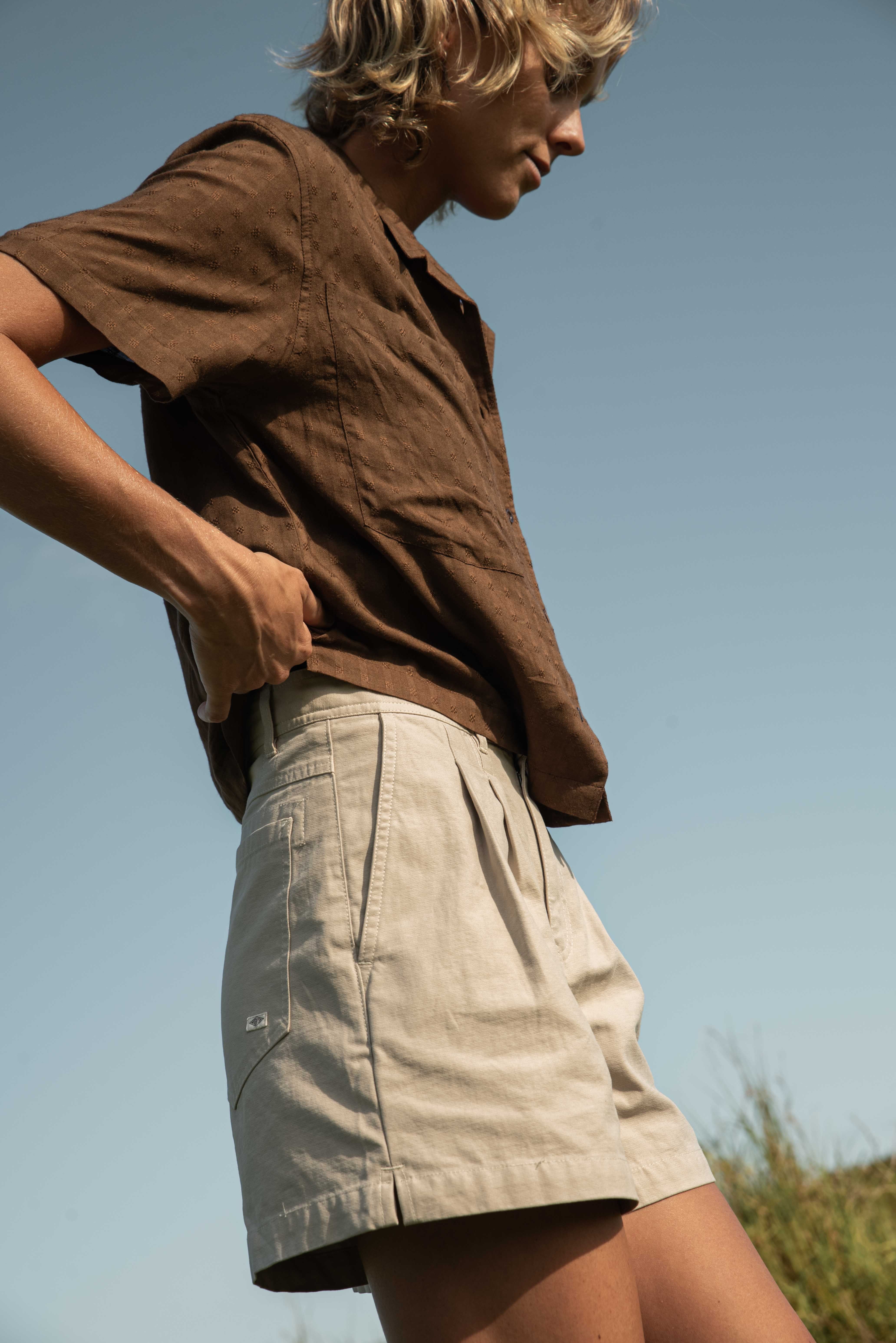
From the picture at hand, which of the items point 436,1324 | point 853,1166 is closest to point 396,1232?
point 436,1324

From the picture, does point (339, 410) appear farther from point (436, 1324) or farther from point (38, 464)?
point (436, 1324)

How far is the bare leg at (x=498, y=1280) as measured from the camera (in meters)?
1.02

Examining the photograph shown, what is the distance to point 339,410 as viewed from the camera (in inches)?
53.4

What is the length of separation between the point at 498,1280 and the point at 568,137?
5.26 ft

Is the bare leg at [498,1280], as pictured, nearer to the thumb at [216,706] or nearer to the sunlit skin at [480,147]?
the thumb at [216,706]

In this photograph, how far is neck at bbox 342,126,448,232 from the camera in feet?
5.34

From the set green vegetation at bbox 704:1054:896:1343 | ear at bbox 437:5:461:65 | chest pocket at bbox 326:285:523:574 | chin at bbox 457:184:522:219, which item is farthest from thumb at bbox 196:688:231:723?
green vegetation at bbox 704:1054:896:1343

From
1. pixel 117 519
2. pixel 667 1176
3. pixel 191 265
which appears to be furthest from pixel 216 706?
pixel 667 1176

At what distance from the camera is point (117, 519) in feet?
3.71

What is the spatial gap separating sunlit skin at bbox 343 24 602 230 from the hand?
74cm

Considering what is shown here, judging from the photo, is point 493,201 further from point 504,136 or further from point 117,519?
point 117,519

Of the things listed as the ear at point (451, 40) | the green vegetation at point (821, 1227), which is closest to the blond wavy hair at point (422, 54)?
the ear at point (451, 40)

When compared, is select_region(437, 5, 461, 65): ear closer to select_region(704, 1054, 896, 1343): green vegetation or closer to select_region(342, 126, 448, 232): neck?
select_region(342, 126, 448, 232): neck

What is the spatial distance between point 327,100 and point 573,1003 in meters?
Answer: 1.44
